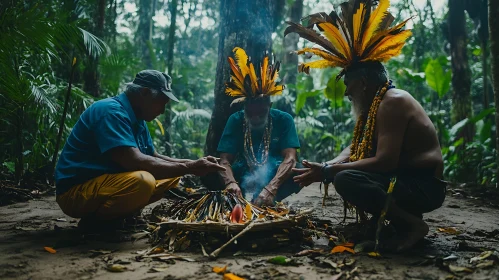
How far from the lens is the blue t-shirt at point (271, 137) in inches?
169

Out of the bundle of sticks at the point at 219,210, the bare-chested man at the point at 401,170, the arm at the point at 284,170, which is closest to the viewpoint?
the bare-chested man at the point at 401,170

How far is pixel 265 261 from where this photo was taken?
2.27 m

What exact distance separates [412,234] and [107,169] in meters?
2.20

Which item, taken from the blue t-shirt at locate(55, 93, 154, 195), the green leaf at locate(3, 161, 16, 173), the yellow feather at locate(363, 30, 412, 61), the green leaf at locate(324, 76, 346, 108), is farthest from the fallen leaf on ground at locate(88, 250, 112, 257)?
the green leaf at locate(324, 76, 346, 108)

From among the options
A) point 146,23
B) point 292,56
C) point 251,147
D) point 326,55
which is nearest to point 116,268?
point 326,55

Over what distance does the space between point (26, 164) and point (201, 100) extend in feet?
32.1

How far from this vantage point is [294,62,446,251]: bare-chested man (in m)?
2.57

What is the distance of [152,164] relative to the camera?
2842 millimetres

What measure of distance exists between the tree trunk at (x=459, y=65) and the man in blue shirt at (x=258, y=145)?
17.1 feet

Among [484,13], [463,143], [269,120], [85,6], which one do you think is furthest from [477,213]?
[85,6]

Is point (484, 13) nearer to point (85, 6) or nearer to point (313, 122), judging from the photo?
point (313, 122)

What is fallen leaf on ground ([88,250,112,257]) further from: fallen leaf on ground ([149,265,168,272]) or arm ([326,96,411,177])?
arm ([326,96,411,177])

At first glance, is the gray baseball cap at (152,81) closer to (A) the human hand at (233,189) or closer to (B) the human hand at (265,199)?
(A) the human hand at (233,189)

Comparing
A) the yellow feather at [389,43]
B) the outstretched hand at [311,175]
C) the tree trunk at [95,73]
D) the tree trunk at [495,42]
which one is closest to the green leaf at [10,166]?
the tree trunk at [95,73]
